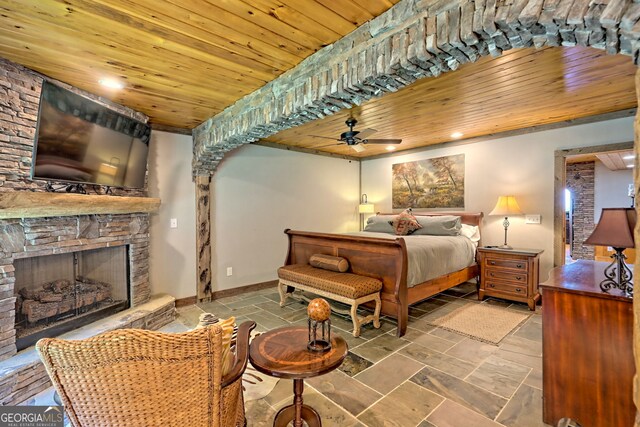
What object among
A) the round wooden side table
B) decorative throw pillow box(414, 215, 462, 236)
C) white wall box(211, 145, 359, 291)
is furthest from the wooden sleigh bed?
the round wooden side table

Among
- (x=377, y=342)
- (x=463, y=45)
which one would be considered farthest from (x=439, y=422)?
(x=463, y=45)

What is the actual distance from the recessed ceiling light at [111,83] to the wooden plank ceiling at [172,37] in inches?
2.3

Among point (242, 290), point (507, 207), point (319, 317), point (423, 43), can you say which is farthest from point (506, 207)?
point (242, 290)

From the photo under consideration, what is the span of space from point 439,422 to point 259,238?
146 inches

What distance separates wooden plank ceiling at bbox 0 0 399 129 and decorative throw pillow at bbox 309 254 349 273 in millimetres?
2144

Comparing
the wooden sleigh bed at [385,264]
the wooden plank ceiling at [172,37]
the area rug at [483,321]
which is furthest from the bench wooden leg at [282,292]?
the wooden plank ceiling at [172,37]

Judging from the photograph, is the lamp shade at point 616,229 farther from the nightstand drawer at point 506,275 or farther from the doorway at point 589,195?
the doorway at point 589,195

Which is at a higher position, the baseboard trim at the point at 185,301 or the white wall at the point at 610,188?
the white wall at the point at 610,188

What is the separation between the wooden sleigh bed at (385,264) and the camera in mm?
3162

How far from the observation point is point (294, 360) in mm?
1521

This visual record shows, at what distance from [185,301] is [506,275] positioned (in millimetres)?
4424

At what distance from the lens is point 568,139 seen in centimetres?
403

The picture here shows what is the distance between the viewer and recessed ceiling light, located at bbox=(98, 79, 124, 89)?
2.63 m

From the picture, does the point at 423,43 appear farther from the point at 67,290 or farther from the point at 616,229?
the point at 67,290
